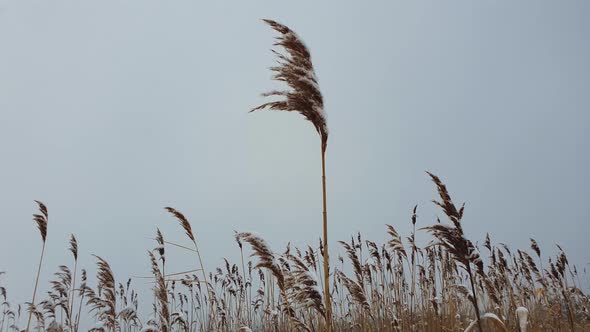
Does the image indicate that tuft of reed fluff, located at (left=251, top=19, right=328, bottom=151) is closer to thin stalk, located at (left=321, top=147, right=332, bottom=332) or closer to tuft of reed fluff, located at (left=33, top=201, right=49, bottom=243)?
thin stalk, located at (left=321, top=147, right=332, bottom=332)

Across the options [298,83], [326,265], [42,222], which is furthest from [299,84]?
[42,222]

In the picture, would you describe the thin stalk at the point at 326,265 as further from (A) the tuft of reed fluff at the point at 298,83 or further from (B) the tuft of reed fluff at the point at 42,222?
(B) the tuft of reed fluff at the point at 42,222

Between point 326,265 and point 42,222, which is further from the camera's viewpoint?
point 42,222

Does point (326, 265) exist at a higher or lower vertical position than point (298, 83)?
lower

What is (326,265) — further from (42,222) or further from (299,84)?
(42,222)

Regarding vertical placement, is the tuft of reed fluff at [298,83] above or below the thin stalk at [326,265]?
above

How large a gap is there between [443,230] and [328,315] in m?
0.72

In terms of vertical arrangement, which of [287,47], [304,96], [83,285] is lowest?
[83,285]

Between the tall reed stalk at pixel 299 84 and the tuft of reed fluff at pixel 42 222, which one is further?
the tuft of reed fluff at pixel 42 222

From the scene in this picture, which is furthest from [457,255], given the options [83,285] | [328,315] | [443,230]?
[83,285]

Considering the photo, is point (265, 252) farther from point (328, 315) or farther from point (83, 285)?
point (83, 285)

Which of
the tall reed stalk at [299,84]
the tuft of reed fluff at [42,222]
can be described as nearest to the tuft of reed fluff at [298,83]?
the tall reed stalk at [299,84]

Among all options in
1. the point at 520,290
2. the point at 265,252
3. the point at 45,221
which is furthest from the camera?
the point at 520,290

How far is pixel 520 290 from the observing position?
805cm
